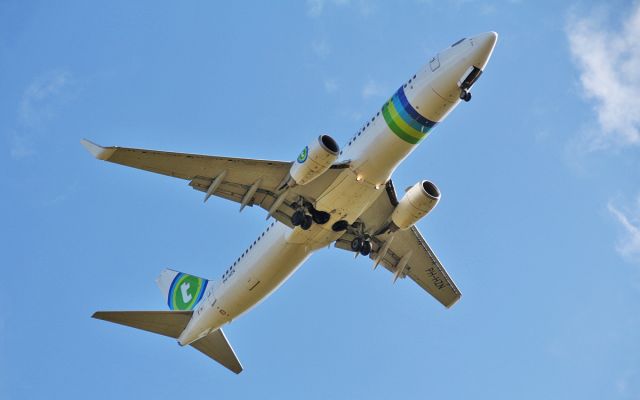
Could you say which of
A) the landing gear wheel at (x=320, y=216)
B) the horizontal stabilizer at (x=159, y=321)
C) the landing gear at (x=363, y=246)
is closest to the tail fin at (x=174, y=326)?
the horizontal stabilizer at (x=159, y=321)

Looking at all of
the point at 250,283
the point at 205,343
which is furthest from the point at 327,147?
the point at 205,343

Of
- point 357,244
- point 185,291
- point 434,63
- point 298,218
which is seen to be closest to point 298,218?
point 298,218

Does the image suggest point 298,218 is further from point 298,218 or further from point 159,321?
point 159,321

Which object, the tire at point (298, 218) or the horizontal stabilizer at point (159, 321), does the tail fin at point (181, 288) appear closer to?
the horizontal stabilizer at point (159, 321)

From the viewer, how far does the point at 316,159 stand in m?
34.2

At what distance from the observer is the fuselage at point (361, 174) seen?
3459cm

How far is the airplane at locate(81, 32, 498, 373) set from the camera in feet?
114

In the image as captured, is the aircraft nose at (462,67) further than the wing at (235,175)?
No

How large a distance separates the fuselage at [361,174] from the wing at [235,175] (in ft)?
2.35

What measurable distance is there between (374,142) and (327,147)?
221 centimetres

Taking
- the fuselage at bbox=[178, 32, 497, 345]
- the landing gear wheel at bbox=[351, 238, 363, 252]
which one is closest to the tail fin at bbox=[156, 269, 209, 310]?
the fuselage at bbox=[178, 32, 497, 345]

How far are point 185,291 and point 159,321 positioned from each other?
125 inches

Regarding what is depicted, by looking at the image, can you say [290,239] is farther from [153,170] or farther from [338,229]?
[153,170]

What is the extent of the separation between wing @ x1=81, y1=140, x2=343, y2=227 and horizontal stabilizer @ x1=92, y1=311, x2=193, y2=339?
6689 millimetres
